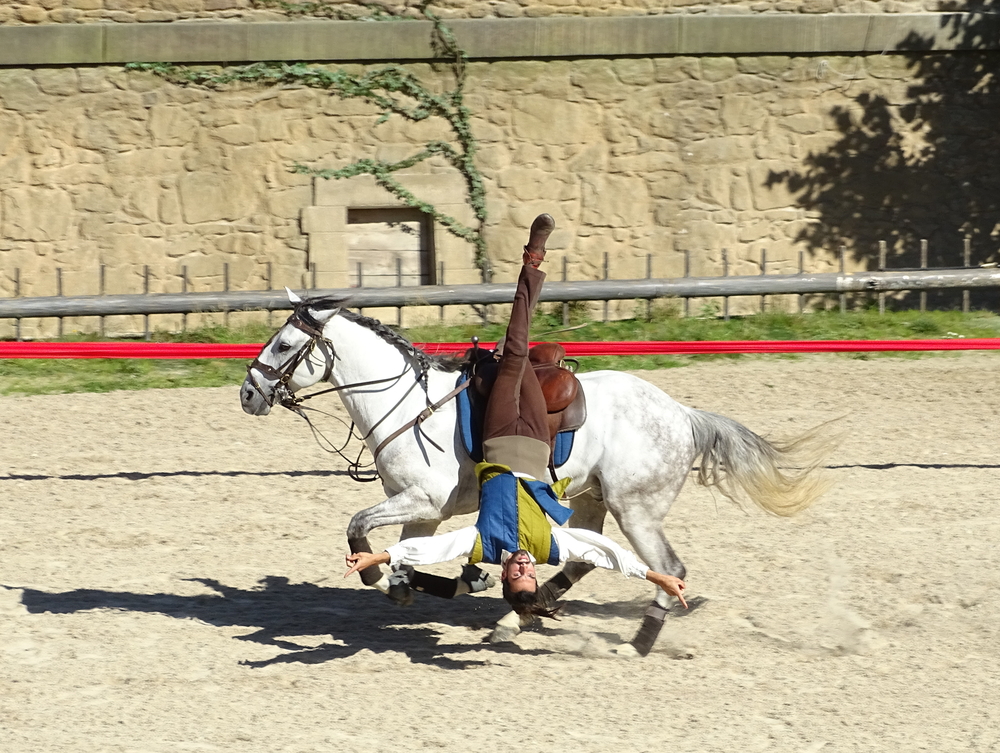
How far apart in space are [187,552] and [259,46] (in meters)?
6.82

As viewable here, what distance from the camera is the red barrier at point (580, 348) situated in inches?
393

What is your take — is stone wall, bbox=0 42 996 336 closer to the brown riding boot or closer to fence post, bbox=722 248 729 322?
fence post, bbox=722 248 729 322

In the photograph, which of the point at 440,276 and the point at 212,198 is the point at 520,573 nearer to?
the point at 440,276

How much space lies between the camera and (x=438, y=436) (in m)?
6.40

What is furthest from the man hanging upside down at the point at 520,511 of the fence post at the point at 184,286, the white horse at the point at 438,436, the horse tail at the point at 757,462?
the fence post at the point at 184,286

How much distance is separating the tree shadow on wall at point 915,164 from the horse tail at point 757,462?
746 cm

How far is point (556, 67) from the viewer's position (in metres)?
13.5

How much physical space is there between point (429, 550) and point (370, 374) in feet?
3.62

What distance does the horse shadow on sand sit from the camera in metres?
6.39

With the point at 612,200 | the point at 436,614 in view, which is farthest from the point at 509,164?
the point at 436,614

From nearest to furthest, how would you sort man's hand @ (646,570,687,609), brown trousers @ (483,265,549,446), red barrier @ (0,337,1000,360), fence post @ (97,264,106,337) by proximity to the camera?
man's hand @ (646,570,687,609) → brown trousers @ (483,265,549,446) → red barrier @ (0,337,1000,360) → fence post @ (97,264,106,337)

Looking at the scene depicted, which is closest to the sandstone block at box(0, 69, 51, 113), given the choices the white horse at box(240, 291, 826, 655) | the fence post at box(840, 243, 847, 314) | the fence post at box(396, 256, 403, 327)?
the fence post at box(396, 256, 403, 327)

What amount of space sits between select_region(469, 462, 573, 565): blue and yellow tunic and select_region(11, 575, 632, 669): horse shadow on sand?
2.29ft

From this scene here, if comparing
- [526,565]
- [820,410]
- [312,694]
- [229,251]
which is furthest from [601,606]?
[229,251]
